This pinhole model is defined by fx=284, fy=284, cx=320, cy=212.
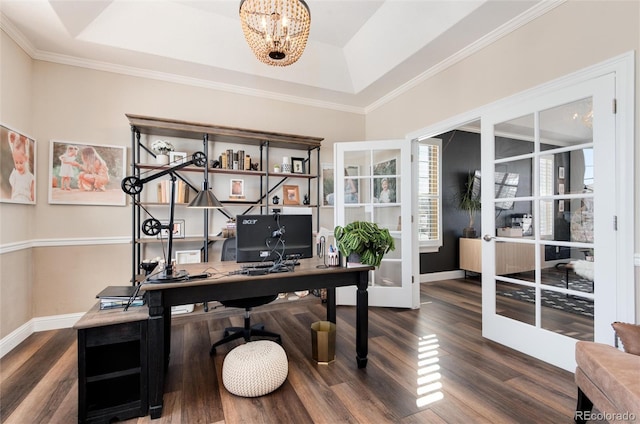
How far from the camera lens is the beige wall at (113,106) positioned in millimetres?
2146

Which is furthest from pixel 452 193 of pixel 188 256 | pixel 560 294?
pixel 188 256

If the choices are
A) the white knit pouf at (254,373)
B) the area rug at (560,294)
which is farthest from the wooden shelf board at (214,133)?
the area rug at (560,294)

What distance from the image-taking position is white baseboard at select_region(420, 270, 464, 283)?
196 inches

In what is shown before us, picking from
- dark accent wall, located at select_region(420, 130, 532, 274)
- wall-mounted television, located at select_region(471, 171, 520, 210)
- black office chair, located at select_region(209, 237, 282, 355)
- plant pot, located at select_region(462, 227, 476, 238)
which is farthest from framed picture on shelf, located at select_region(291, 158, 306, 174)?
plant pot, located at select_region(462, 227, 476, 238)

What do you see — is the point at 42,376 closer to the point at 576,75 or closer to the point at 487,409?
the point at 487,409

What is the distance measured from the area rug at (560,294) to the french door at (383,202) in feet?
4.38

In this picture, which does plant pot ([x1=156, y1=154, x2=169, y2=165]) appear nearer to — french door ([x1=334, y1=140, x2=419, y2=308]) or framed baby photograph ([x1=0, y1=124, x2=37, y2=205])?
framed baby photograph ([x1=0, y1=124, x2=37, y2=205])

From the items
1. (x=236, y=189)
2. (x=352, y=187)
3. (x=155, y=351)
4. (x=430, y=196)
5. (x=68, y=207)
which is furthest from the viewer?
(x=430, y=196)

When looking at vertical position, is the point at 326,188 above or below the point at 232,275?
above

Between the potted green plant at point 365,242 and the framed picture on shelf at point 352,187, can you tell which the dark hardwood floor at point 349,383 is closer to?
the potted green plant at point 365,242

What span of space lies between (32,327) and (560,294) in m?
4.90

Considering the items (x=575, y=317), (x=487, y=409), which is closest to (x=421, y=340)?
(x=487, y=409)

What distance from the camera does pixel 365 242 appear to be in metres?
2.16

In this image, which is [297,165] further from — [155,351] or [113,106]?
[155,351]
